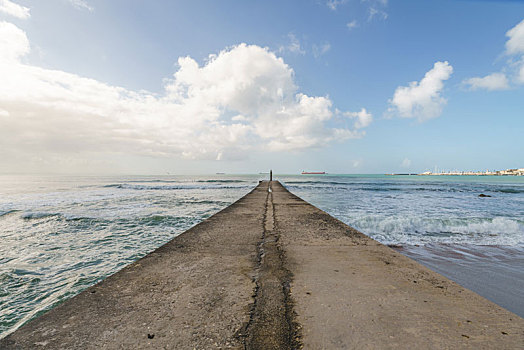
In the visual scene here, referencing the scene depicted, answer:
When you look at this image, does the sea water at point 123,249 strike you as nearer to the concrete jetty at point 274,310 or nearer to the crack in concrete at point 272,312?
the concrete jetty at point 274,310

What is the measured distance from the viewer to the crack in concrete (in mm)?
1384

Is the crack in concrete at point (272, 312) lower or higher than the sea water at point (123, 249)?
higher

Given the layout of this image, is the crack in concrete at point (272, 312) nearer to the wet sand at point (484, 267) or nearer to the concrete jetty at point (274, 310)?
the concrete jetty at point (274, 310)

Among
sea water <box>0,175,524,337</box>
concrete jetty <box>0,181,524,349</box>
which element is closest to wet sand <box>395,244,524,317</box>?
sea water <box>0,175,524,337</box>

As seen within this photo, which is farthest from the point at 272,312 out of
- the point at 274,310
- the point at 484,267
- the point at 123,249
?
the point at 123,249

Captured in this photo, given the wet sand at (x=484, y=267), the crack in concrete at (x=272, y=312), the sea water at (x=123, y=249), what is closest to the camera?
the crack in concrete at (x=272, y=312)

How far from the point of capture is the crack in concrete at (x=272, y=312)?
1.38m

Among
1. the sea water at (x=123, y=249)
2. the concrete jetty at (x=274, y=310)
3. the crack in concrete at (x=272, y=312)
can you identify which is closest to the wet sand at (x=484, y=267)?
the sea water at (x=123, y=249)

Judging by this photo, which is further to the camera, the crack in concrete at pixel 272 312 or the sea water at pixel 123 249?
the sea water at pixel 123 249

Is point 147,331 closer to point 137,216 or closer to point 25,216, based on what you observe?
point 137,216

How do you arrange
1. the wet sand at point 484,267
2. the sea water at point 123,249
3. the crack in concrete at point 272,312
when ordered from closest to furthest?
the crack in concrete at point 272,312 < the wet sand at point 484,267 < the sea water at point 123,249

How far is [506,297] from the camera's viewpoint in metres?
2.72

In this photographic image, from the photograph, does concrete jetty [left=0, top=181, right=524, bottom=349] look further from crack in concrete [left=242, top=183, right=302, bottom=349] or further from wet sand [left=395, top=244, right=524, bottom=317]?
wet sand [left=395, top=244, right=524, bottom=317]

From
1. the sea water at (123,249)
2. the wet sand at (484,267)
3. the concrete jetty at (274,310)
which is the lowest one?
the sea water at (123,249)
